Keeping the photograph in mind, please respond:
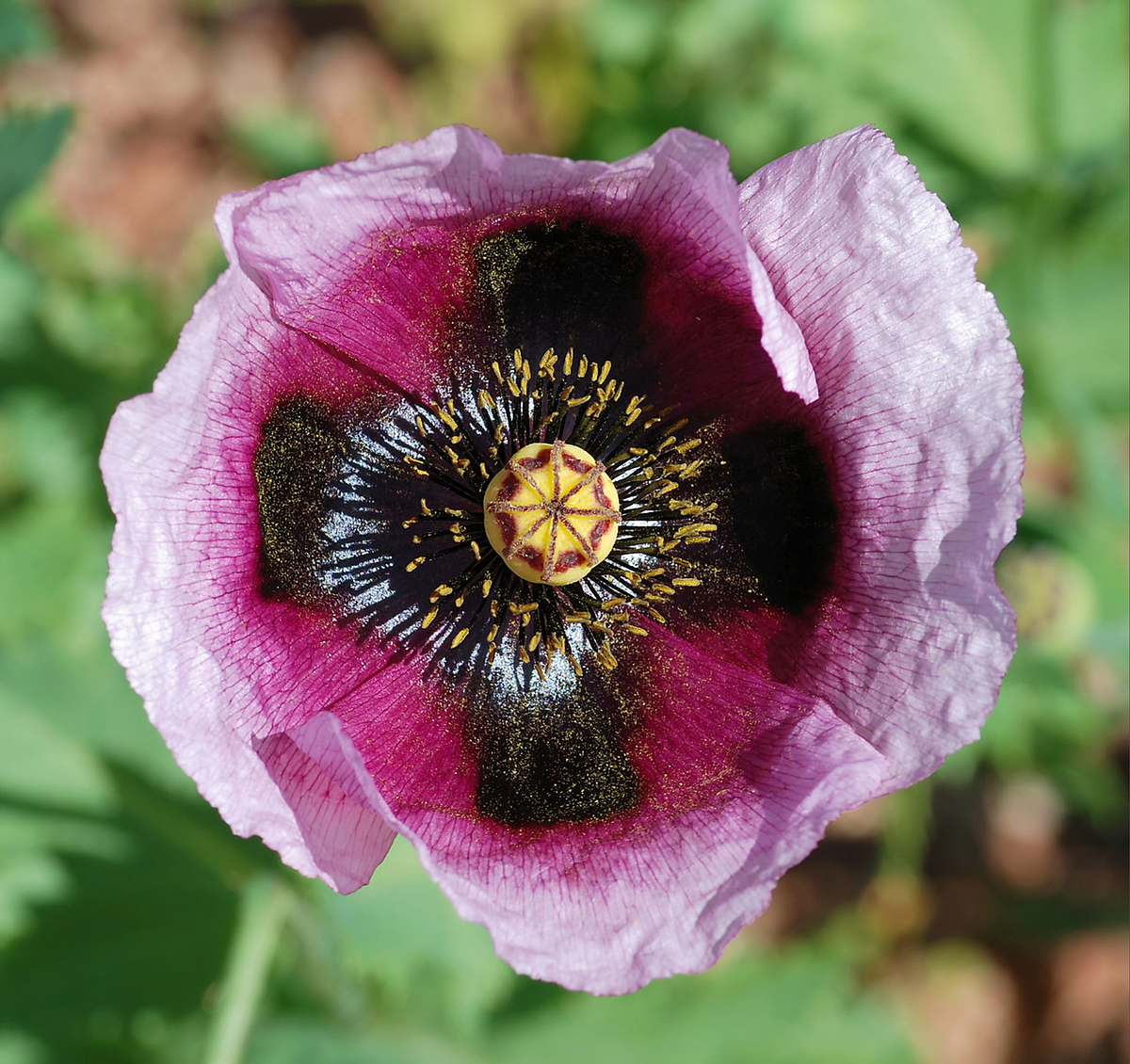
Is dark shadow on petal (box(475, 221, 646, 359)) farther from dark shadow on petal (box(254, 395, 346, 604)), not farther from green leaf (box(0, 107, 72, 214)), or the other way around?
green leaf (box(0, 107, 72, 214))

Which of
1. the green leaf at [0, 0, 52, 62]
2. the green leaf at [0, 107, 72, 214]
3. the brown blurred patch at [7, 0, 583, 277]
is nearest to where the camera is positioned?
the green leaf at [0, 107, 72, 214]

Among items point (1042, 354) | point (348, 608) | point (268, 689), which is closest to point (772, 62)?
point (1042, 354)

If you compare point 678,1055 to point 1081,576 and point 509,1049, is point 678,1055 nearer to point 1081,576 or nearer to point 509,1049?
point 509,1049

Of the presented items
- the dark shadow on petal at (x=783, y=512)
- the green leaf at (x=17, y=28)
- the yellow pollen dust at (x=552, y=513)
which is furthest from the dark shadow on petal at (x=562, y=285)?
the green leaf at (x=17, y=28)

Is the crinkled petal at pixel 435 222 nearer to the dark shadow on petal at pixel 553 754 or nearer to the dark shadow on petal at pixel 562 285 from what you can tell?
the dark shadow on petal at pixel 562 285

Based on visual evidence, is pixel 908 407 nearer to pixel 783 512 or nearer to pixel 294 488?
pixel 783 512

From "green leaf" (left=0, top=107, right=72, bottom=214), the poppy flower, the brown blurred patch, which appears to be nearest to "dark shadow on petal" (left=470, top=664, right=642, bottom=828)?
the poppy flower

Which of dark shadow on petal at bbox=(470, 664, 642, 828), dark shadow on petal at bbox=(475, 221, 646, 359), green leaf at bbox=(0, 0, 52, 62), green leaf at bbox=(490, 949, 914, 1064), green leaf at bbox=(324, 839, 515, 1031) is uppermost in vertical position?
green leaf at bbox=(0, 0, 52, 62)
